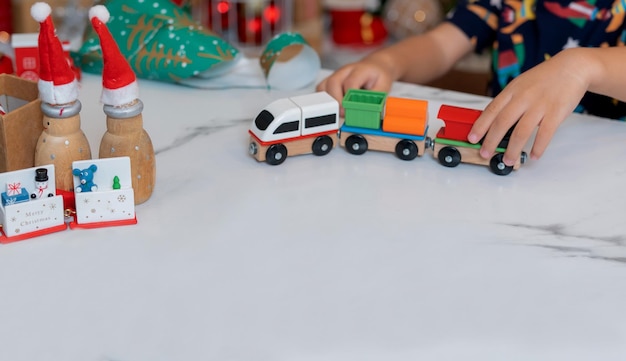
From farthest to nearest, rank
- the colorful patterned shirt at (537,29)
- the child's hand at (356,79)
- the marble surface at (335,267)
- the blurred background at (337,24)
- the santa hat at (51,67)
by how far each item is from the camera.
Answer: the blurred background at (337,24), the colorful patterned shirt at (537,29), the child's hand at (356,79), the santa hat at (51,67), the marble surface at (335,267)

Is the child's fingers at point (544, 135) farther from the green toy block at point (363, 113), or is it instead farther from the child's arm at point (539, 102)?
the green toy block at point (363, 113)

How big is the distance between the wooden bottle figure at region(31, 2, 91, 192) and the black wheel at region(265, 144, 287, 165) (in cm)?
22

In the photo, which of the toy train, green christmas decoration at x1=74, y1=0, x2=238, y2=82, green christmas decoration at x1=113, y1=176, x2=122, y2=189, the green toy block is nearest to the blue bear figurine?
green christmas decoration at x1=113, y1=176, x2=122, y2=189

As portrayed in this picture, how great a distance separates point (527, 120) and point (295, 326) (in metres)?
0.45

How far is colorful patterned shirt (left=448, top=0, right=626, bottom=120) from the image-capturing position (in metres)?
1.31

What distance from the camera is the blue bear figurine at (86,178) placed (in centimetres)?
75

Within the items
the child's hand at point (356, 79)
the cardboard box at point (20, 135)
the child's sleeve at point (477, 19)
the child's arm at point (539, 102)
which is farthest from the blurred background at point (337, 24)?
the cardboard box at point (20, 135)

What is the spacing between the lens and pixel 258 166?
92 centimetres

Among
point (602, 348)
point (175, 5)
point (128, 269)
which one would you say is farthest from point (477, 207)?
point (175, 5)

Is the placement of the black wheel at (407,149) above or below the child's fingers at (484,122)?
below

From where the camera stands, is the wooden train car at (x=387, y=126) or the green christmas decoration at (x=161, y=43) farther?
the green christmas decoration at (x=161, y=43)

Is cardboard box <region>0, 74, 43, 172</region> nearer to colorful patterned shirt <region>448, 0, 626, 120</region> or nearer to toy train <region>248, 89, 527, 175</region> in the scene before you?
toy train <region>248, 89, 527, 175</region>

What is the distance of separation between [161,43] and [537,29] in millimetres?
678

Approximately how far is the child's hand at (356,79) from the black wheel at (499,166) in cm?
28
